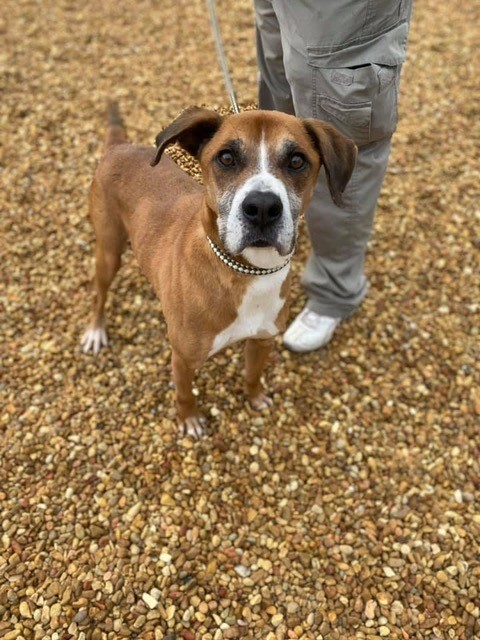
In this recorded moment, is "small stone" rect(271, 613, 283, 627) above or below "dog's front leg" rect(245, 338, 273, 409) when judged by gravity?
below

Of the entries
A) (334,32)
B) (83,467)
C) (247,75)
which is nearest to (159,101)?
(247,75)

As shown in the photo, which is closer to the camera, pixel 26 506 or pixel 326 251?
pixel 26 506

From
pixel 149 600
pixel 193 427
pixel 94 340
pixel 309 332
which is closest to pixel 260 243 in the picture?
pixel 193 427

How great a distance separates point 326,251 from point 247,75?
12.2 feet

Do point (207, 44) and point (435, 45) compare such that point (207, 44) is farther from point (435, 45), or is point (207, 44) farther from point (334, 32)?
point (334, 32)

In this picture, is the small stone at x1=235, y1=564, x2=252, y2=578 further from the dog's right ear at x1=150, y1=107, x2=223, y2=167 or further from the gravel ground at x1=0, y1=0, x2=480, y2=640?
the dog's right ear at x1=150, y1=107, x2=223, y2=167

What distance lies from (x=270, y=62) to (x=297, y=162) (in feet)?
4.55

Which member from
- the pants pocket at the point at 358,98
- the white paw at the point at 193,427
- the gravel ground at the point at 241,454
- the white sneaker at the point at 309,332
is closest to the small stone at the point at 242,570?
the gravel ground at the point at 241,454

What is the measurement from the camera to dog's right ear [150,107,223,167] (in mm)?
2592

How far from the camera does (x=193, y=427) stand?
381cm

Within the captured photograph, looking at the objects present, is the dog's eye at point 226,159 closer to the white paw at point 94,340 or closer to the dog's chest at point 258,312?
the dog's chest at point 258,312

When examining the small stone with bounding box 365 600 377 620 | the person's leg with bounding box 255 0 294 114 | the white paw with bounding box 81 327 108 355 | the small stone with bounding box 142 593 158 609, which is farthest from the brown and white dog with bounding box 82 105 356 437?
the small stone with bounding box 365 600 377 620

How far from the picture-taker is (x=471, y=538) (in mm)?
3436

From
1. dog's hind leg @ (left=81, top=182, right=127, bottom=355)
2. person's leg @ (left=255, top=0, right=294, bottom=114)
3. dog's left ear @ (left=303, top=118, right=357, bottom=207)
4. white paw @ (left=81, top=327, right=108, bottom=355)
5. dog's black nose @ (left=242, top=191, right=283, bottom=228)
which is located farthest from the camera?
white paw @ (left=81, top=327, right=108, bottom=355)
